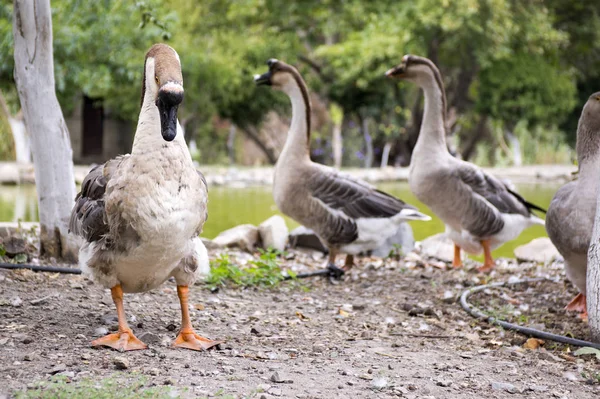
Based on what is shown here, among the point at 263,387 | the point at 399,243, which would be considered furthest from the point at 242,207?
the point at 263,387

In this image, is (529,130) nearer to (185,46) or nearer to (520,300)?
(185,46)

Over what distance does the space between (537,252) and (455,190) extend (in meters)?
1.64

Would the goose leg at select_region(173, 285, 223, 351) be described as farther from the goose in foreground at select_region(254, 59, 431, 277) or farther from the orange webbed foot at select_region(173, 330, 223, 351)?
the goose in foreground at select_region(254, 59, 431, 277)

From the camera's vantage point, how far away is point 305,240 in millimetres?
7711

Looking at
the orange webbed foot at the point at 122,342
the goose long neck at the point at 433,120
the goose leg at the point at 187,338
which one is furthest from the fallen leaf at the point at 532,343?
the goose long neck at the point at 433,120

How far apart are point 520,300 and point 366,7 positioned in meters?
19.3

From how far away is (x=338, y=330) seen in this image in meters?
4.20

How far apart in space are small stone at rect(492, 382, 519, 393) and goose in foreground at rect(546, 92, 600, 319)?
4.99 feet

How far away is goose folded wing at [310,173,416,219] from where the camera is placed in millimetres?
6094

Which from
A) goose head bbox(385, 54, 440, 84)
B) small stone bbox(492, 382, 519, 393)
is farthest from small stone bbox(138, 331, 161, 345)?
goose head bbox(385, 54, 440, 84)

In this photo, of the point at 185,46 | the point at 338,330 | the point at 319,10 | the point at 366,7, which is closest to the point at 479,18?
the point at 366,7

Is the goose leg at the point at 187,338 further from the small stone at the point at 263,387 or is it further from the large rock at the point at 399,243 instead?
the large rock at the point at 399,243

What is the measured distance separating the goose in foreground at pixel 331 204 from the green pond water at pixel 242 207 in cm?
296

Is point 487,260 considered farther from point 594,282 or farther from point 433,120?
point 594,282
